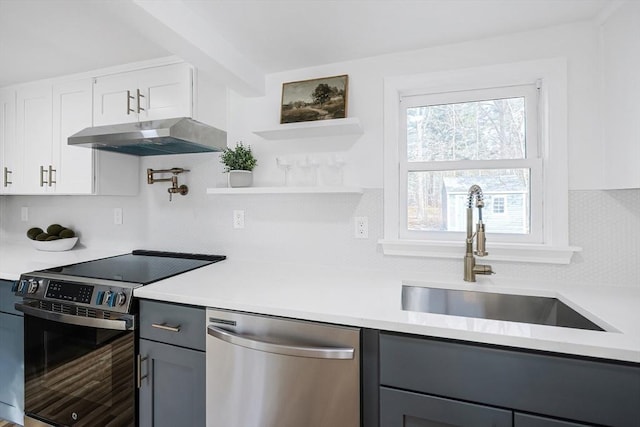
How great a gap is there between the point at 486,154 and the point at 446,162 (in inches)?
8.0

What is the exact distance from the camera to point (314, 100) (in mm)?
1815

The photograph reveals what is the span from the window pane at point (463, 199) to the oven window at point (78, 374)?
155 cm

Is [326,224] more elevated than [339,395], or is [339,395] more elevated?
[326,224]

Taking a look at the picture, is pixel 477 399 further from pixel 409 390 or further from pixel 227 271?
pixel 227 271

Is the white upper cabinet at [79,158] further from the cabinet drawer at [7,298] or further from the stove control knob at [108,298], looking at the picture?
the stove control knob at [108,298]

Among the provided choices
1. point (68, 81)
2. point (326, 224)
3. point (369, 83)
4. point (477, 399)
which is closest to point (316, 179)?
point (326, 224)

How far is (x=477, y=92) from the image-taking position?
5.39ft

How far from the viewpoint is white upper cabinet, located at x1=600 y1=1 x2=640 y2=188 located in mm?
1174

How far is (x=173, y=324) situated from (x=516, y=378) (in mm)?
1271

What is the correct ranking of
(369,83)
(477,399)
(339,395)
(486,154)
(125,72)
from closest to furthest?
(477,399) < (339,395) < (486,154) < (369,83) < (125,72)

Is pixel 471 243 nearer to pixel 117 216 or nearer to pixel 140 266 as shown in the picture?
pixel 140 266

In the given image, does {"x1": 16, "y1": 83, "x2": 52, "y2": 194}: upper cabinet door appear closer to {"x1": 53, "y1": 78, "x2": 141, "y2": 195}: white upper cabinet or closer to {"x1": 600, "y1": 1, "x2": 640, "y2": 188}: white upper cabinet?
{"x1": 53, "y1": 78, "x2": 141, "y2": 195}: white upper cabinet

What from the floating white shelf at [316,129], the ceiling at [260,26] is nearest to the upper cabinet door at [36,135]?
the ceiling at [260,26]

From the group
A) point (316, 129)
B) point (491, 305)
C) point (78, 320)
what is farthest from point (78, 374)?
point (491, 305)
